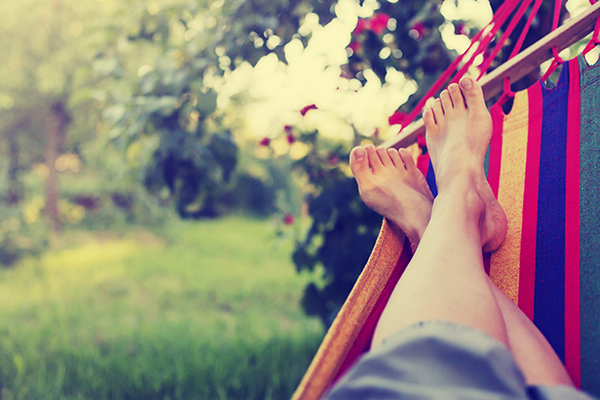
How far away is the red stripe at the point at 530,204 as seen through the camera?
0.78 m

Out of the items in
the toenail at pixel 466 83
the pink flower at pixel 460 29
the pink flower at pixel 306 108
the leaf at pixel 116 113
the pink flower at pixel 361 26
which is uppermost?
the leaf at pixel 116 113

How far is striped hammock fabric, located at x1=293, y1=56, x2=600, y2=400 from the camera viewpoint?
2.13 feet

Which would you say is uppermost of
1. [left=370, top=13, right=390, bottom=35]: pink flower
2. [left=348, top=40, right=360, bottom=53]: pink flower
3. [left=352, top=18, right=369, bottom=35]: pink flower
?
[left=352, top=18, right=369, bottom=35]: pink flower

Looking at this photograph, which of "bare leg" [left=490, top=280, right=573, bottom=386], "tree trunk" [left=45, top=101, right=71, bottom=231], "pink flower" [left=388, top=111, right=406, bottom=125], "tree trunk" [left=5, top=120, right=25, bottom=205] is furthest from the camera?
"tree trunk" [left=45, top=101, right=71, bottom=231]

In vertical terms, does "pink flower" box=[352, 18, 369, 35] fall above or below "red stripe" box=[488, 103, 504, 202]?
above

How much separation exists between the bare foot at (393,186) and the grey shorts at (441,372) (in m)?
0.45

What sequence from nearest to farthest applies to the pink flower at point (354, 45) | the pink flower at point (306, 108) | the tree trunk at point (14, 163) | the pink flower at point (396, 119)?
the pink flower at point (396, 119)
the pink flower at point (354, 45)
the pink flower at point (306, 108)
the tree trunk at point (14, 163)

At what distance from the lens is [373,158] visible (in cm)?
113

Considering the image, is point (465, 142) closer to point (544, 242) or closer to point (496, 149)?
point (496, 149)

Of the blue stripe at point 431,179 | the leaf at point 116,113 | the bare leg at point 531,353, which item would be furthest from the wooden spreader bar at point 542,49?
the leaf at point 116,113

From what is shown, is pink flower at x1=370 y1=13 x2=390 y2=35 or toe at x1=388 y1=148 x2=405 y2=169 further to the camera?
pink flower at x1=370 y1=13 x2=390 y2=35

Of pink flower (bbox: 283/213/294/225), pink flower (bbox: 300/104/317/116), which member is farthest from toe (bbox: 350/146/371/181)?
pink flower (bbox: 283/213/294/225)

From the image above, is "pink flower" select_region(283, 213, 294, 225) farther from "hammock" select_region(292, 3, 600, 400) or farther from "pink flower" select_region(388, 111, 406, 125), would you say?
"hammock" select_region(292, 3, 600, 400)

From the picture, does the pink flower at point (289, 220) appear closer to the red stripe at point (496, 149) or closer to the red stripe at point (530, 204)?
the red stripe at point (496, 149)
